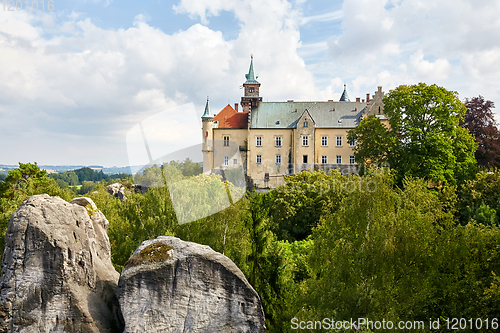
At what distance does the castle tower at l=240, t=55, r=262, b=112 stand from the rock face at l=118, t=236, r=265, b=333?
55215 millimetres

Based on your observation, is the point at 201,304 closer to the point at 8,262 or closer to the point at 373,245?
the point at 8,262

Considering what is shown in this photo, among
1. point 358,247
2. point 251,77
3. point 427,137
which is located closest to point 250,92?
point 251,77

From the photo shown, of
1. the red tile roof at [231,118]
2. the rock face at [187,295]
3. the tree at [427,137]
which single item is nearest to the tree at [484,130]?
the tree at [427,137]

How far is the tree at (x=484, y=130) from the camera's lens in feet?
144

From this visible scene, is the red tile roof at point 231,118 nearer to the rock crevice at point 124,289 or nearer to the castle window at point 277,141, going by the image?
the castle window at point 277,141

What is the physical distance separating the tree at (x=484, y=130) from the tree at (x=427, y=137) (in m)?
5.79

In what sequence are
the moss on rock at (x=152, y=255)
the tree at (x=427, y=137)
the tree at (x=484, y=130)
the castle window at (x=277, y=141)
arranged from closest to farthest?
the moss on rock at (x=152, y=255) < the tree at (x=427, y=137) < the tree at (x=484, y=130) < the castle window at (x=277, y=141)

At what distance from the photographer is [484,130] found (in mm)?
45219

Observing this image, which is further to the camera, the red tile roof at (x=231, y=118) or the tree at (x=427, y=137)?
the red tile roof at (x=231, y=118)

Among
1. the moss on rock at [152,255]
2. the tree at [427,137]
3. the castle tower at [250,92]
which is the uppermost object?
the castle tower at [250,92]

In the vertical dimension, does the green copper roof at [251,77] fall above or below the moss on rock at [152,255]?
above

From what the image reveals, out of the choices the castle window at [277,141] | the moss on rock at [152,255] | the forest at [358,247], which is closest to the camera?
the moss on rock at [152,255]

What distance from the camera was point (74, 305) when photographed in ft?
40.2

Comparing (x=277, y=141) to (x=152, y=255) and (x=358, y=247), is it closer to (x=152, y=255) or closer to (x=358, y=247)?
(x=358, y=247)
